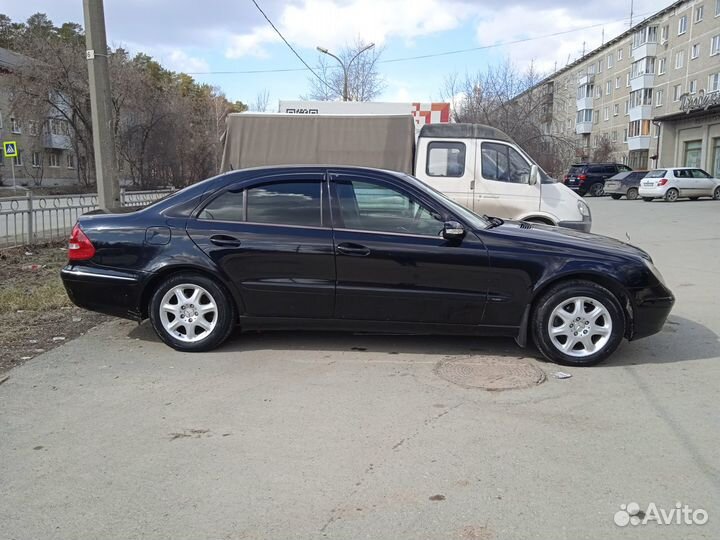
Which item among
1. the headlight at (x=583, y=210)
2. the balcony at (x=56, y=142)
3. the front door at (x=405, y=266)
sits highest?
the balcony at (x=56, y=142)

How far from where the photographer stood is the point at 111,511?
2.82 m

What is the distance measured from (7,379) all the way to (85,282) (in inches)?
40.9

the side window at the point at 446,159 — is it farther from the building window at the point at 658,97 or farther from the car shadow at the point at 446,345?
the building window at the point at 658,97

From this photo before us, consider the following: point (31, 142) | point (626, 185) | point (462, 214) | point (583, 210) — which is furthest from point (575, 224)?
point (31, 142)

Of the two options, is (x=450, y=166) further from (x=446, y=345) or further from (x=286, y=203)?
(x=286, y=203)

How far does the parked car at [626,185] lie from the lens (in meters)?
30.4

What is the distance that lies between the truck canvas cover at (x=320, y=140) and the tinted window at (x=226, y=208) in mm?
5631

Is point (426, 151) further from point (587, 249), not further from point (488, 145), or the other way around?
point (587, 249)

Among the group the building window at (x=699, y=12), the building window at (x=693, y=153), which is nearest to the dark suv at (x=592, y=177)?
the building window at (x=693, y=153)

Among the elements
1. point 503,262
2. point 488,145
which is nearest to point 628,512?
point 503,262

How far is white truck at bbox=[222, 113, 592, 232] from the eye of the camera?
9.13m

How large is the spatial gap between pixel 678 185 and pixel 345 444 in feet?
93.7

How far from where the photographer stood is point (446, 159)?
376 inches

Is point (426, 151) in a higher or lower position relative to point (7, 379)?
higher
